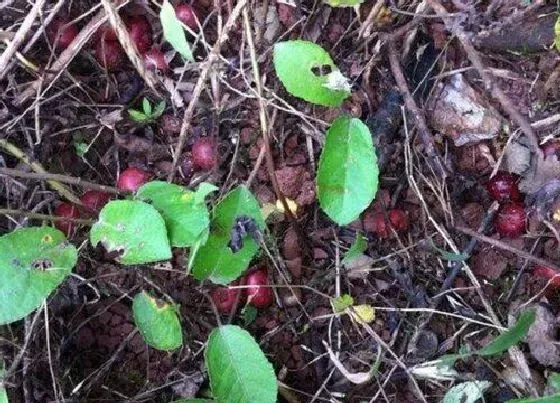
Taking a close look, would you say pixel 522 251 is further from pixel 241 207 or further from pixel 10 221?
pixel 10 221

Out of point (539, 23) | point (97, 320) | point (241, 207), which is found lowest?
point (97, 320)

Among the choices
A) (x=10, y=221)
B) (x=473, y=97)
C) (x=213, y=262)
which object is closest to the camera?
(x=213, y=262)

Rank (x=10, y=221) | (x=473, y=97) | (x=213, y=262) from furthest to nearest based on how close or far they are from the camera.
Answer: (x=473, y=97) < (x=10, y=221) < (x=213, y=262)

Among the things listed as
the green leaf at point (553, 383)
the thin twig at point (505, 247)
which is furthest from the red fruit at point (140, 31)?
the green leaf at point (553, 383)

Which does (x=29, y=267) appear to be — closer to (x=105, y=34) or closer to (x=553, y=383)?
(x=105, y=34)

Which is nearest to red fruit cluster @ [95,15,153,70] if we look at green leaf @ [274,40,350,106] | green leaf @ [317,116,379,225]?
green leaf @ [274,40,350,106]

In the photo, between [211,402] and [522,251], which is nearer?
[211,402]

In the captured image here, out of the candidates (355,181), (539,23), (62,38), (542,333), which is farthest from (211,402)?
(539,23)

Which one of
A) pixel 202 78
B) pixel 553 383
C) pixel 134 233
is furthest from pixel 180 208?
pixel 553 383

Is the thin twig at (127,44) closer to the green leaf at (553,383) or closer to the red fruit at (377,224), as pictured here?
the red fruit at (377,224)
